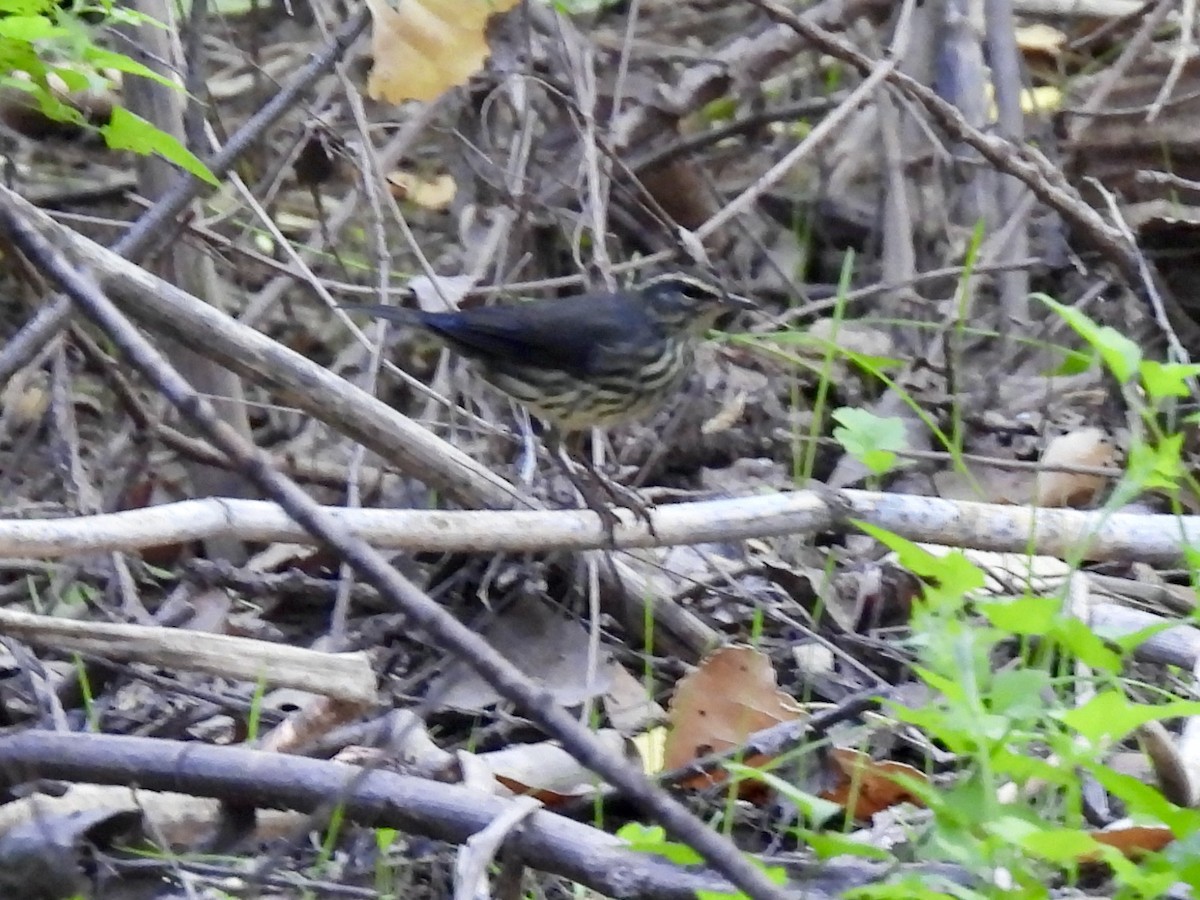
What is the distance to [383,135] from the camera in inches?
220

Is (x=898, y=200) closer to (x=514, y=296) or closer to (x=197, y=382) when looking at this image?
(x=514, y=296)

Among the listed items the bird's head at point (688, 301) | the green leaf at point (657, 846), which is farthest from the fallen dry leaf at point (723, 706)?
the bird's head at point (688, 301)

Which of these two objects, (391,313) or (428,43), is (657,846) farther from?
(428,43)

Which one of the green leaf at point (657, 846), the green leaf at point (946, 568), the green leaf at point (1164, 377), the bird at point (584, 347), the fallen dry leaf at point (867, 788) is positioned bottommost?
the fallen dry leaf at point (867, 788)

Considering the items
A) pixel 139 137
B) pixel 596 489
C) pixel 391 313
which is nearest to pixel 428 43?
pixel 391 313

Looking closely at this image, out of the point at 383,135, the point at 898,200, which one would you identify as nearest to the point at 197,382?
the point at 383,135

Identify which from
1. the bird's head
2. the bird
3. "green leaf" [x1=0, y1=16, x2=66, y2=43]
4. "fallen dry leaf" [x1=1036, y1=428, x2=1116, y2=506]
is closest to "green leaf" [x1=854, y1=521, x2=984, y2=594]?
"green leaf" [x1=0, y1=16, x2=66, y2=43]

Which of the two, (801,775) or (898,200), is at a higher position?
(898,200)

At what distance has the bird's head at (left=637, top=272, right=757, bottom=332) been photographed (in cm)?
412

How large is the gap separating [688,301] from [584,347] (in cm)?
34

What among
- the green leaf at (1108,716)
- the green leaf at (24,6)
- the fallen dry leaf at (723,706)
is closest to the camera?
the green leaf at (1108,716)

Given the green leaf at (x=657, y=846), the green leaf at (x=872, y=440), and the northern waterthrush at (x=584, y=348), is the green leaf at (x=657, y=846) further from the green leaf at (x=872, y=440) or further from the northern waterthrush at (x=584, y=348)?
the northern waterthrush at (x=584, y=348)

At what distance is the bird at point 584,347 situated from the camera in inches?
153

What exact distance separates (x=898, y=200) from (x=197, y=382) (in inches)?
87.8
